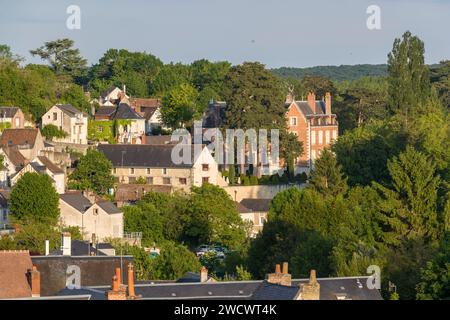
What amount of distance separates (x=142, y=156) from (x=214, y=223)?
1219 cm

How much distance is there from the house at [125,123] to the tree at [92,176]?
11164 millimetres

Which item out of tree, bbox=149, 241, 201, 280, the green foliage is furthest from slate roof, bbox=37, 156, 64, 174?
tree, bbox=149, 241, 201, 280

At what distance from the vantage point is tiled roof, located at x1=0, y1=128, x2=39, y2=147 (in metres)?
69.4

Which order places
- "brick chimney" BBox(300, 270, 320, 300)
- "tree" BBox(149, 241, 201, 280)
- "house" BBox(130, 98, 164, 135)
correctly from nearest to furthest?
1. "brick chimney" BBox(300, 270, 320, 300)
2. "tree" BBox(149, 241, 201, 280)
3. "house" BBox(130, 98, 164, 135)

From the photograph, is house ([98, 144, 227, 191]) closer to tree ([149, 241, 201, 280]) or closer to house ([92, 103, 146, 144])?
house ([92, 103, 146, 144])

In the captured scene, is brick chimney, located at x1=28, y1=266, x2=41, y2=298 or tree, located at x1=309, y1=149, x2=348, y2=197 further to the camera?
tree, located at x1=309, y1=149, x2=348, y2=197

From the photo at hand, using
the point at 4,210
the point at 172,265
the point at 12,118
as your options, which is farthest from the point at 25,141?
the point at 172,265

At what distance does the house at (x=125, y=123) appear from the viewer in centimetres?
8081

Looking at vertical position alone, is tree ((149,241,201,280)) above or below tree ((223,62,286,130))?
below

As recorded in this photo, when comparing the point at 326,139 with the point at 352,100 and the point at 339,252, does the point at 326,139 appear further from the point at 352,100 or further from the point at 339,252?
the point at 339,252

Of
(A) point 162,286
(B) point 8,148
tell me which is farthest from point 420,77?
(A) point 162,286

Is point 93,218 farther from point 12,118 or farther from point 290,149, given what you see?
point 290,149

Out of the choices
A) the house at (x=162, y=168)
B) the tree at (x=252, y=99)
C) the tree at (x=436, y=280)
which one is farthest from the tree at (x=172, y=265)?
the tree at (x=252, y=99)

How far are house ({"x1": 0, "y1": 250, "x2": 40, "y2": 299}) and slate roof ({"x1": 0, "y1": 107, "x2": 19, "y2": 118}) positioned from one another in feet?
127
